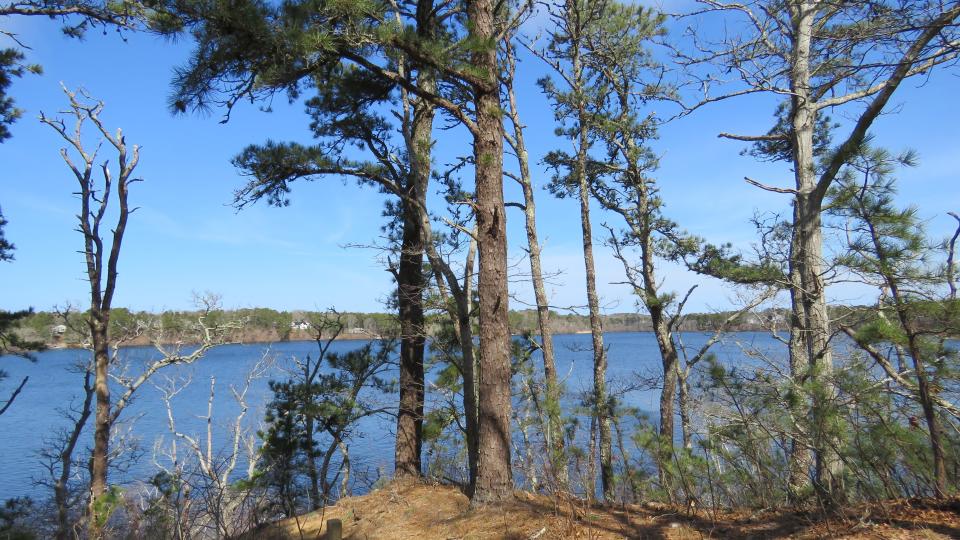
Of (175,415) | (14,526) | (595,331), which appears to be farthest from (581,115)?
(175,415)

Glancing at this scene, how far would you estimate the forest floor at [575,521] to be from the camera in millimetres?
3252

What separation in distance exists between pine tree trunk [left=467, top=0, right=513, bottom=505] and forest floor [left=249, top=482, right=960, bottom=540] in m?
0.35

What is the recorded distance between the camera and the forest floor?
10.7 ft

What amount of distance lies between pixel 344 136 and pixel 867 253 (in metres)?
5.78

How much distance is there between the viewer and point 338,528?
4270 mm

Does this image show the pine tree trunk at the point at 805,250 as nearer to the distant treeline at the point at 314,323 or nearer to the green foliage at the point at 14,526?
the distant treeline at the point at 314,323

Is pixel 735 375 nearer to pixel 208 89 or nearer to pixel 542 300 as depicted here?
pixel 208 89

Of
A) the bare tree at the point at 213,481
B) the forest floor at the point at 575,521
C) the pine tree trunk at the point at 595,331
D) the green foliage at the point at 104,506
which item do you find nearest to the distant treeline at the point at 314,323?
the pine tree trunk at the point at 595,331

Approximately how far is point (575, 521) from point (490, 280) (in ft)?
7.09

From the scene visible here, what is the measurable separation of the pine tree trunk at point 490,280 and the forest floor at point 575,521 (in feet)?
1.14

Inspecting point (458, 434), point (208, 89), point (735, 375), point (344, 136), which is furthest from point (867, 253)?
point (458, 434)

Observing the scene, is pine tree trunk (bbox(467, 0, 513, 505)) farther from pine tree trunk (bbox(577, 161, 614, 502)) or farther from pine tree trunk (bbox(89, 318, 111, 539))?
Result: pine tree trunk (bbox(89, 318, 111, 539))

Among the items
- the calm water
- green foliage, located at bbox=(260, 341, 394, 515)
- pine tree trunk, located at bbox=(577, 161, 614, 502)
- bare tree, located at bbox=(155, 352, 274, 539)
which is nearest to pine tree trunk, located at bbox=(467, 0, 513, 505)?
bare tree, located at bbox=(155, 352, 274, 539)

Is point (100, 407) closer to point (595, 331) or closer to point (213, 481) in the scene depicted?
point (213, 481)
